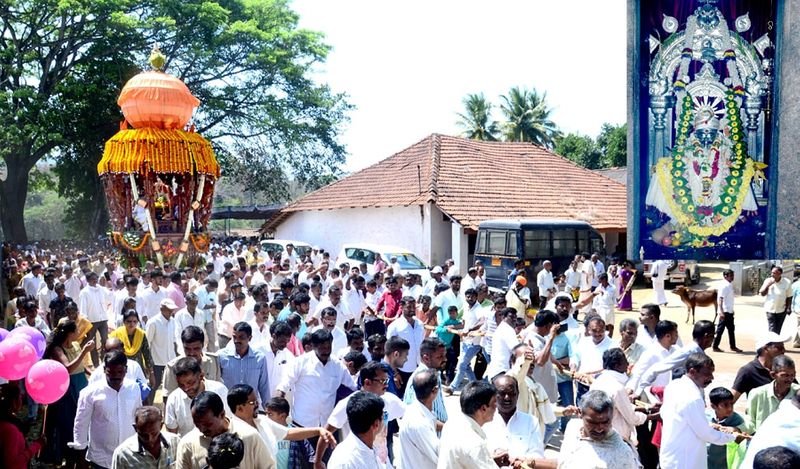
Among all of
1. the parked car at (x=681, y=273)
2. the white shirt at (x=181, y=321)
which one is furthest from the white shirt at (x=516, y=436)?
the parked car at (x=681, y=273)

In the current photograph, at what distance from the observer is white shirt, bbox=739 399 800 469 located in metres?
3.96

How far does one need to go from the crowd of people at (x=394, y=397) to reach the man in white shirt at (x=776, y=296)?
18.5ft

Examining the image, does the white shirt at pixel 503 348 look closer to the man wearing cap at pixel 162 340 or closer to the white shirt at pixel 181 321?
the white shirt at pixel 181 321

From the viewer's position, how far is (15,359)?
5.27 metres

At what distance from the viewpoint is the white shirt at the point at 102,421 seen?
16.6 ft

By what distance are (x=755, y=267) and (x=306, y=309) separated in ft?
54.9

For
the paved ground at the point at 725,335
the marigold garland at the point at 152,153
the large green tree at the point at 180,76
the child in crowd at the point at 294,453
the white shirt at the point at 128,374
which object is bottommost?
the paved ground at the point at 725,335

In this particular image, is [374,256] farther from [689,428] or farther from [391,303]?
[689,428]

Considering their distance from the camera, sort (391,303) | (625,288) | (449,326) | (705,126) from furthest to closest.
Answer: (625,288)
(391,303)
(449,326)
(705,126)

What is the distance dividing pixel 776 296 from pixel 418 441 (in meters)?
10.1

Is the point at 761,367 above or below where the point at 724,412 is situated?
above


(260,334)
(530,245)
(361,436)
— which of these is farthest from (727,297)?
(361,436)

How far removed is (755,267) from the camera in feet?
65.4

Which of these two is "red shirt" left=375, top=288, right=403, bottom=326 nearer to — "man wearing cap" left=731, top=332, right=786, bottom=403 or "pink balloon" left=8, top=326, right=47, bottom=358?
"pink balloon" left=8, top=326, right=47, bottom=358
